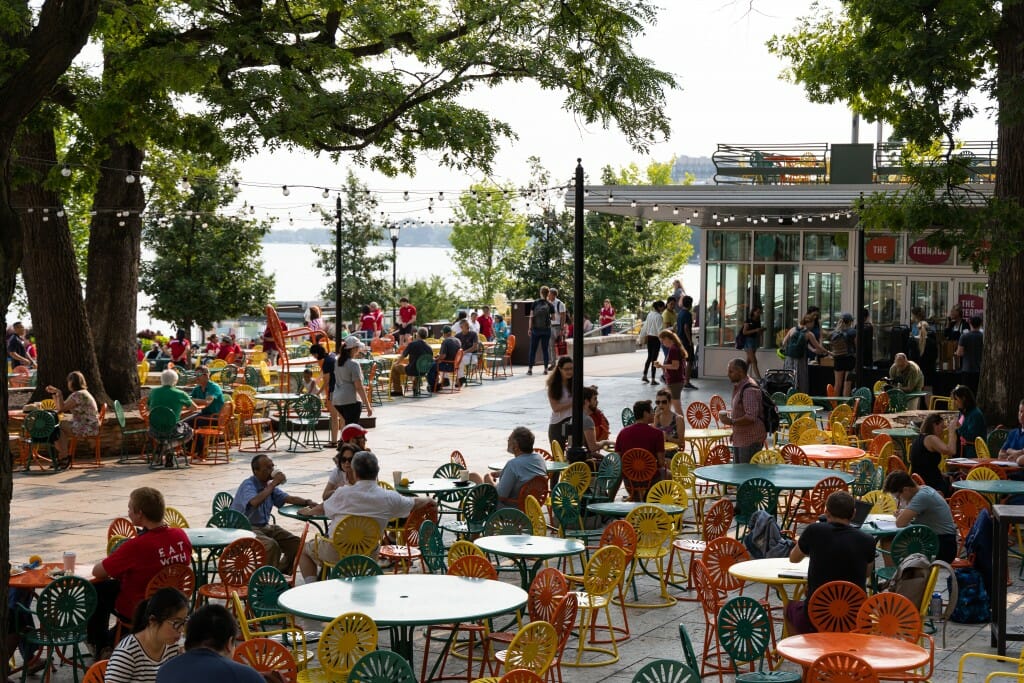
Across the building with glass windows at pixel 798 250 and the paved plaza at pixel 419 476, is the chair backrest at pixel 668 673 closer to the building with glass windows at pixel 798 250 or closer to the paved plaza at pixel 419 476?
the paved plaza at pixel 419 476

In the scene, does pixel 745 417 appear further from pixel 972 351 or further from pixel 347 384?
pixel 972 351

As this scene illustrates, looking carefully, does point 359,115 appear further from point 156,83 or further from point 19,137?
point 19,137

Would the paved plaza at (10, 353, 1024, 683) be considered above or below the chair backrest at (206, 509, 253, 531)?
below

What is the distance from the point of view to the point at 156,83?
54.6 feet

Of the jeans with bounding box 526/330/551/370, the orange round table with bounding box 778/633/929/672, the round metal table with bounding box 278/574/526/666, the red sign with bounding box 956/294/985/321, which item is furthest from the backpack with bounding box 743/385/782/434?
the jeans with bounding box 526/330/551/370

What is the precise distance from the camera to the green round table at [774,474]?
1134 centimetres

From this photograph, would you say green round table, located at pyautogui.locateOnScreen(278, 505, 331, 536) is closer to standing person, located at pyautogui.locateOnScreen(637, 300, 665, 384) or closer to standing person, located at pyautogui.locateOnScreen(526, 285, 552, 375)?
standing person, located at pyautogui.locateOnScreen(637, 300, 665, 384)

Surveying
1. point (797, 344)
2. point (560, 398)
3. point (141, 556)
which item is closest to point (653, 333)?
point (797, 344)

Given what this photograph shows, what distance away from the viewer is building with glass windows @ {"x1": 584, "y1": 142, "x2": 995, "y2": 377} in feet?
82.0

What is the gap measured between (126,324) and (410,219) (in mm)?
13366

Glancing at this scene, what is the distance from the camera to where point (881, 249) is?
1065 inches

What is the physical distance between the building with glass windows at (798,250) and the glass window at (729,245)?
0.9 inches

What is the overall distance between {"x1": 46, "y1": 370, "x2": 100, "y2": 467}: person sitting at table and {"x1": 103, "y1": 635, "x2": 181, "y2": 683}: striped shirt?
1154 centimetres

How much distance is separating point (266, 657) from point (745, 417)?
8.10m
